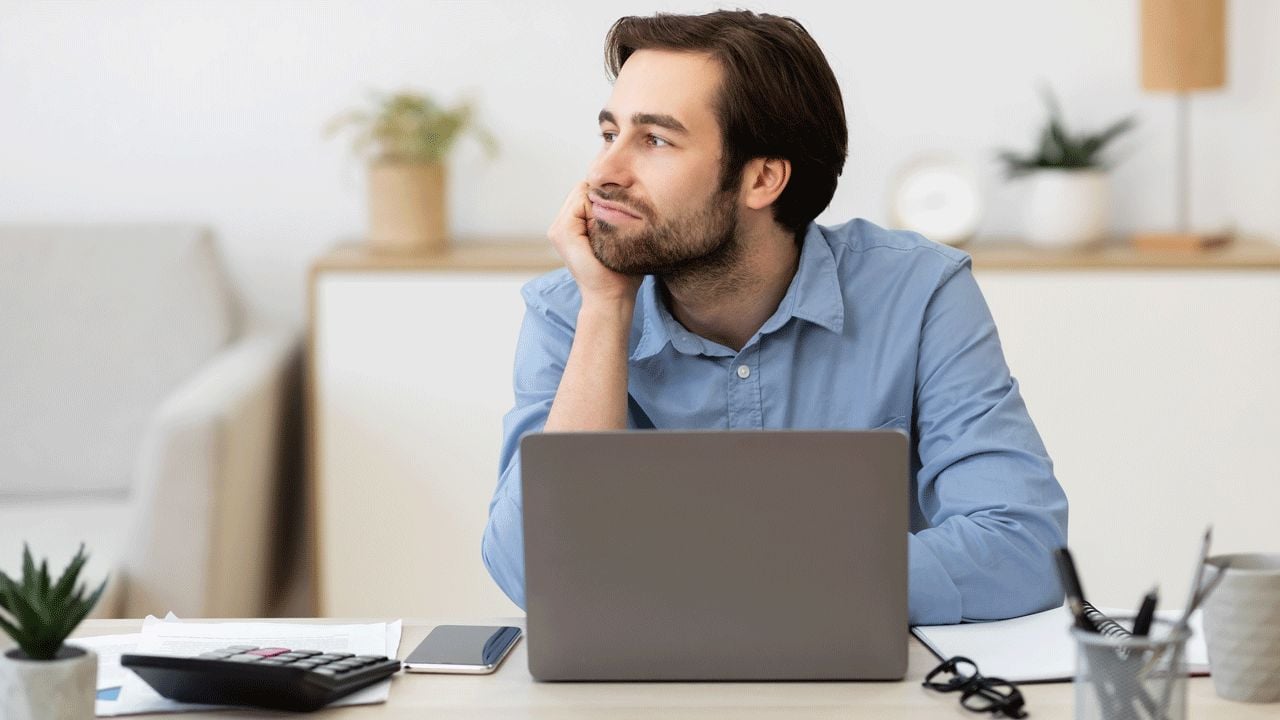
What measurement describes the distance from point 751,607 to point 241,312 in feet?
7.29

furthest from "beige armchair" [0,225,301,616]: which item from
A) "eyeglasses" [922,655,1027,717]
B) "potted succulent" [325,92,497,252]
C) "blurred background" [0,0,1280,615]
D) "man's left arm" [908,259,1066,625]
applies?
"eyeglasses" [922,655,1027,717]

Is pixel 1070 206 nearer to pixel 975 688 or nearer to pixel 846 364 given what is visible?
pixel 846 364

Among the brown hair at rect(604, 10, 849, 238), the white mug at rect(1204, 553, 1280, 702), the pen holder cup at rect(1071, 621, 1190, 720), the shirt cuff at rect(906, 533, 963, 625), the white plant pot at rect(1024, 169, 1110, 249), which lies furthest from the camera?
the white plant pot at rect(1024, 169, 1110, 249)

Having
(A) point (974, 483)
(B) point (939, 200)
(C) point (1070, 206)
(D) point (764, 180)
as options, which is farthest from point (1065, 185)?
(A) point (974, 483)

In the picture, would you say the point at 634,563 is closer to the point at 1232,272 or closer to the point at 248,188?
the point at 1232,272

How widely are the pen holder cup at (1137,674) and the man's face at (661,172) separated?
2.63 ft

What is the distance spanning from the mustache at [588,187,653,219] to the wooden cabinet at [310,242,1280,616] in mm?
1085

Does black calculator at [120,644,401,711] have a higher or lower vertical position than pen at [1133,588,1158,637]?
lower

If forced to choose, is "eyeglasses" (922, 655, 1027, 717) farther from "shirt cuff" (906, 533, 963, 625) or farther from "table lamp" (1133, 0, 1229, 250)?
"table lamp" (1133, 0, 1229, 250)

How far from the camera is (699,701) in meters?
1.06

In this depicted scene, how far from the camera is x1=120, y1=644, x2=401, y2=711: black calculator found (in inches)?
41.0

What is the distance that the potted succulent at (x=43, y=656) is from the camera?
927 mm

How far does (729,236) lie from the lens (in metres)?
1.68

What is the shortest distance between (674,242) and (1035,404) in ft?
4.24
